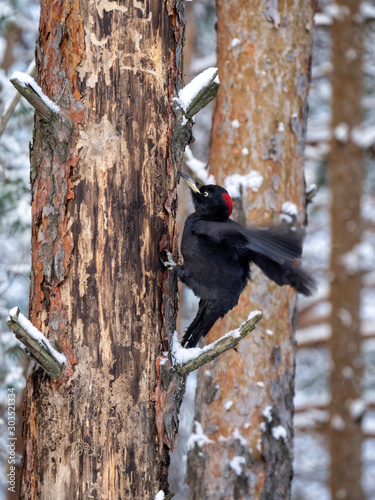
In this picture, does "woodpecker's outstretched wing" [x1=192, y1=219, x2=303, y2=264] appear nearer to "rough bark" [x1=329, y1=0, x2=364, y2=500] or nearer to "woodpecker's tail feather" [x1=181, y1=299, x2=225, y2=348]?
"woodpecker's tail feather" [x1=181, y1=299, x2=225, y2=348]

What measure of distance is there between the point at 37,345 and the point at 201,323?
103 cm

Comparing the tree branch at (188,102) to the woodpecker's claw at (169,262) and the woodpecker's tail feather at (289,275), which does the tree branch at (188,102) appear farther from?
the woodpecker's tail feather at (289,275)

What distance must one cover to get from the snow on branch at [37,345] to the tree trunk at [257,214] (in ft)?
5.67

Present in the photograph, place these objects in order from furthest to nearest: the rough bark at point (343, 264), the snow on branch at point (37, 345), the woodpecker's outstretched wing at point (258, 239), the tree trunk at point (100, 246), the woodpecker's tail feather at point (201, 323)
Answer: the rough bark at point (343, 264), the woodpecker's tail feather at point (201, 323), the woodpecker's outstretched wing at point (258, 239), the tree trunk at point (100, 246), the snow on branch at point (37, 345)

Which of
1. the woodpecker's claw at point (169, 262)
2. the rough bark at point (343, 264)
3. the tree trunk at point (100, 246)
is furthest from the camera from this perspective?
the rough bark at point (343, 264)

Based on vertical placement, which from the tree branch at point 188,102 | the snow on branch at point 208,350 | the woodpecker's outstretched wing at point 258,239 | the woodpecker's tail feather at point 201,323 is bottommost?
the snow on branch at point 208,350

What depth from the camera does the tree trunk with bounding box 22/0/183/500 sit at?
1836 mm

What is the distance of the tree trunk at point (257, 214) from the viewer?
3.28m

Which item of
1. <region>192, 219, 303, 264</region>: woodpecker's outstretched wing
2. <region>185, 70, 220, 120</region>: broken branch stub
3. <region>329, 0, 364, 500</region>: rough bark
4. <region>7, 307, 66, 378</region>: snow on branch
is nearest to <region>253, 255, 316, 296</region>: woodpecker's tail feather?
<region>192, 219, 303, 264</region>: woodpecker's outstretched wing

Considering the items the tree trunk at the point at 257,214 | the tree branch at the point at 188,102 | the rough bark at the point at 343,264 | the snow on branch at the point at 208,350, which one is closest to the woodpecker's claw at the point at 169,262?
the snow on branch at the point at 208,350

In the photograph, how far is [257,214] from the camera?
3441mm

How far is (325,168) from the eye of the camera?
959cm

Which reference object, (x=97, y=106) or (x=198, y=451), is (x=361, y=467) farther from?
(x=97, y=106)

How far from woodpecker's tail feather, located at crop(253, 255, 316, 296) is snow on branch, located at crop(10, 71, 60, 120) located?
1.20 m
